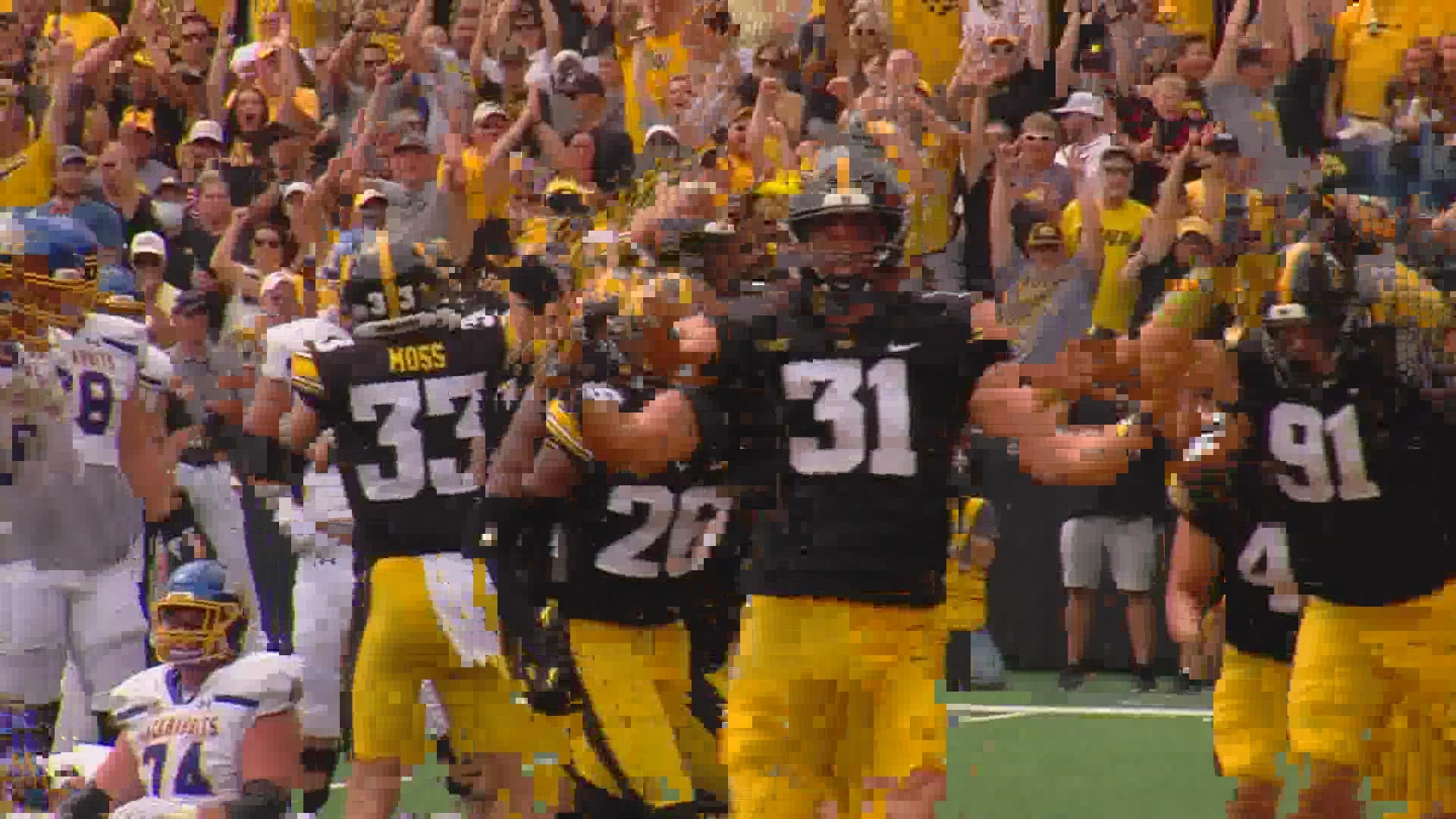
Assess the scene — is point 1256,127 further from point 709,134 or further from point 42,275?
point 42,275

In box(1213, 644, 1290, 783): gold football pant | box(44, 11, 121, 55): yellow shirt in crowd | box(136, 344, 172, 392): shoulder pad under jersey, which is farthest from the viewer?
box(44, 11, 121, 55): yellow shirt in crowd

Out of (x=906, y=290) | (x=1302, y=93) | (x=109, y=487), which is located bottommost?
(x=109, y=487)

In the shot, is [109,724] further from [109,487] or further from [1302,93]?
[1302,93]

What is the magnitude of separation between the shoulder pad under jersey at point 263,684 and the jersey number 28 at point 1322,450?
2.86 meters

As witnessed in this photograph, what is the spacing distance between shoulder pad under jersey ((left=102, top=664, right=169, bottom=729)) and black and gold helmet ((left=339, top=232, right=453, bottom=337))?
1261 mm

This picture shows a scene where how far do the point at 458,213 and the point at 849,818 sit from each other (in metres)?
6.93

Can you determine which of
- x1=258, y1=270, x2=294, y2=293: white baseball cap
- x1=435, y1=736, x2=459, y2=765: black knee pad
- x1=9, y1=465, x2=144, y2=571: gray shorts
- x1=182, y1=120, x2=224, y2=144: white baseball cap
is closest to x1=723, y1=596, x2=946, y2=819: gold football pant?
x1=9, y1=465, x2=144, y2=571: gray shorts

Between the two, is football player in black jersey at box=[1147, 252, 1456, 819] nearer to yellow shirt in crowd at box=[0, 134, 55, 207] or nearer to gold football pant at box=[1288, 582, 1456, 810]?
gold football pant at box=[1288, 582, 1456, 810]

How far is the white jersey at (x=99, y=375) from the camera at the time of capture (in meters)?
7.86

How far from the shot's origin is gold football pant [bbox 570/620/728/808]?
681cm

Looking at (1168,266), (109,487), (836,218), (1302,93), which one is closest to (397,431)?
(109,487)

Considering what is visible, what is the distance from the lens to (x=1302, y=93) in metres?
12.2

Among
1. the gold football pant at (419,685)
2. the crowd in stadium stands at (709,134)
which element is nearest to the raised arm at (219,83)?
the crowd in stadium stands at (709,134)

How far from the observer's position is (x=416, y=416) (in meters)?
7.68
